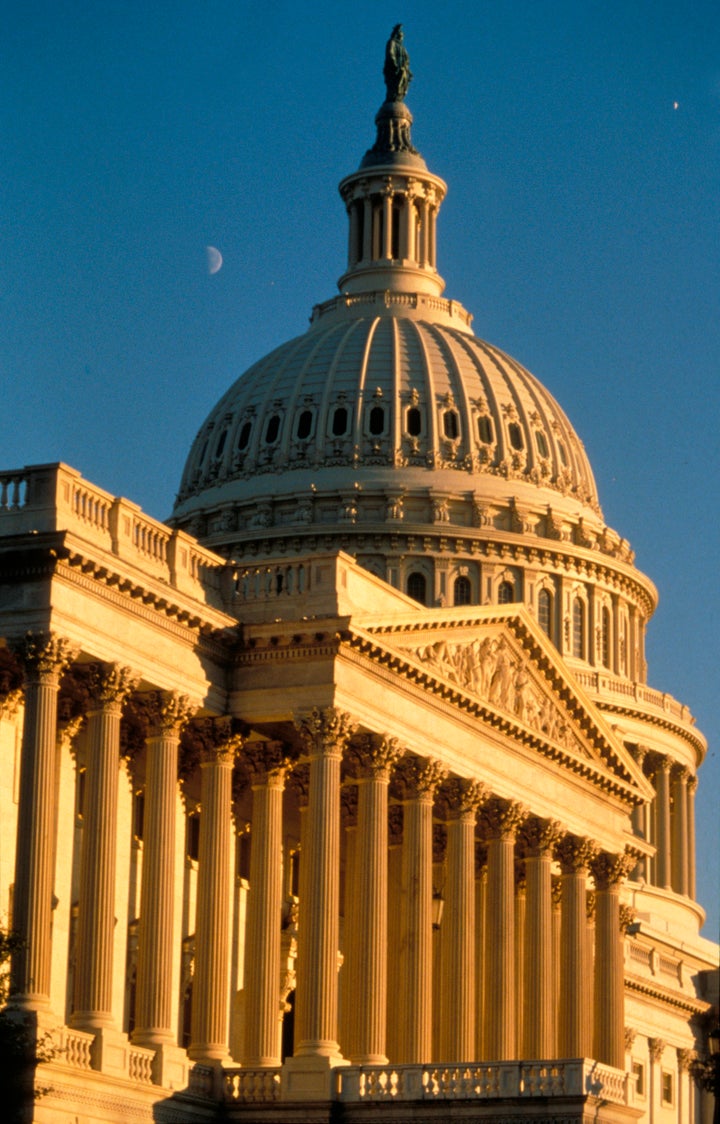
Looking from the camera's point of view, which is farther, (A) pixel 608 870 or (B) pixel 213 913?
(A) pixel 608 870

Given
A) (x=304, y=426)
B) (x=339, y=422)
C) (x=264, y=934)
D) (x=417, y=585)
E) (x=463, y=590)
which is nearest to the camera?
(x=264, y=934)

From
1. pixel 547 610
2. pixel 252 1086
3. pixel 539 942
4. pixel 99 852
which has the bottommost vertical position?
pixel 252 1086

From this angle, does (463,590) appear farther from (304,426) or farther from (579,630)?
(304,426)

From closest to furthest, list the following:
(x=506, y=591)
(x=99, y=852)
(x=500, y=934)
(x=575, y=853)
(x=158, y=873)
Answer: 1. (x=99, y=852)
2. (x=158, y=873)
3. (x=500, y=934)
4. (x=575, y=853)
5. (x=506, y=591)

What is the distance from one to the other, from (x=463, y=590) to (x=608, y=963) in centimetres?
4630

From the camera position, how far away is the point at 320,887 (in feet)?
258

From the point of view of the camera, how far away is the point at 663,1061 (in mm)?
136625

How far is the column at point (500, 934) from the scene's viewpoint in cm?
9062

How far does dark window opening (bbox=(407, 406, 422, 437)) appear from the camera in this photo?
148 metres

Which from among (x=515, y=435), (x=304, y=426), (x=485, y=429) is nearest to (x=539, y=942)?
(x=304, y=426)

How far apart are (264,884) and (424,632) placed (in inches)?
385

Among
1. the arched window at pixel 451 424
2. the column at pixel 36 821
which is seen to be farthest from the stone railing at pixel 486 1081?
the arched window at pixel 451 424

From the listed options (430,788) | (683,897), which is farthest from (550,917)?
(683,897)

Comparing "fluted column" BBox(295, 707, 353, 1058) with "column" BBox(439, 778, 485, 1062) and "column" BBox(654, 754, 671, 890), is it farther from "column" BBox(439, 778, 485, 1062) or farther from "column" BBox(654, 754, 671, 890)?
"column" BBox(654, 754, 671, 890)
